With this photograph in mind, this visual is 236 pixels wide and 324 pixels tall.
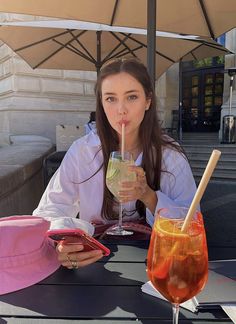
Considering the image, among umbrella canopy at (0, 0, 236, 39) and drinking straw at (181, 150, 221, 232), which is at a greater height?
umbrella canopy at (0, 0, 236, 39)

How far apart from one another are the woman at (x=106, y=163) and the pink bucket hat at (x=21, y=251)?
2.18 feet

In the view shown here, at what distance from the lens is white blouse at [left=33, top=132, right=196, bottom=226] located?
1907 millimetres

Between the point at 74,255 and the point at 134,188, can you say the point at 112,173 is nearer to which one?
the point at 134,188

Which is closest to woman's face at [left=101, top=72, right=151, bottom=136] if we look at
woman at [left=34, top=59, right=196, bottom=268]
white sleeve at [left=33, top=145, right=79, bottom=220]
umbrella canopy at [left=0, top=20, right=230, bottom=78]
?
woman at [left=34, top=59, right=196, bottom=268]

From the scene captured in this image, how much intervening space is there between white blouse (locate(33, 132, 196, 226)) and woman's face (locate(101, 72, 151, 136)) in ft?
0.79

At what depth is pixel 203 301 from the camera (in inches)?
39.9

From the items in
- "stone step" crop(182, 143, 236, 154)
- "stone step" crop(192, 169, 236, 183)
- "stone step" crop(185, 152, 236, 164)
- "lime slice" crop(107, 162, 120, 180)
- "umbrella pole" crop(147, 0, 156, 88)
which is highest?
"umbrella pole" crop(147, 0, 156, 88)

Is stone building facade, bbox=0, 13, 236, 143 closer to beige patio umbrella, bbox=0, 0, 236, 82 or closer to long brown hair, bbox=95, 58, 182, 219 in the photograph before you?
beige patio umbrella, bbox=0, 0, 236, 82

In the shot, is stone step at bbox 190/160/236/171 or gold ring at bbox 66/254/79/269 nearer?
gold ring at bbox 66/254/79/269

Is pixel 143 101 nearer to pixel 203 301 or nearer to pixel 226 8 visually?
pixel 203 301

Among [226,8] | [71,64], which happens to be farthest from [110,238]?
[71,64]

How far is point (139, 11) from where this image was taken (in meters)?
3.80

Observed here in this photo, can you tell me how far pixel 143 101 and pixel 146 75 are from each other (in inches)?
6.6

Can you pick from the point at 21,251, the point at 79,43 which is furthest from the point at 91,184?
the point at 79,43
